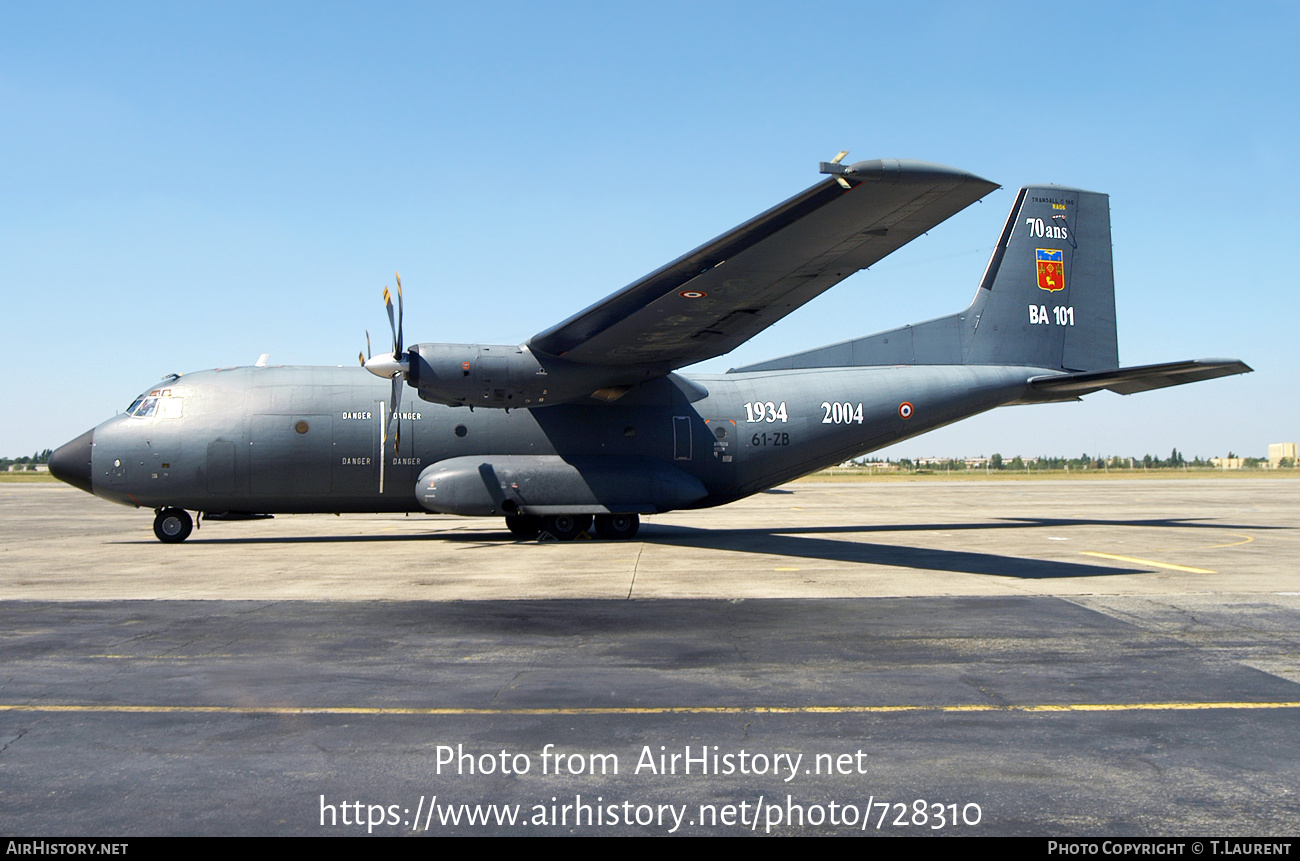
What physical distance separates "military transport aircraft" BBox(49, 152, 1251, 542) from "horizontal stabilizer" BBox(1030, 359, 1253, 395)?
0.19ft

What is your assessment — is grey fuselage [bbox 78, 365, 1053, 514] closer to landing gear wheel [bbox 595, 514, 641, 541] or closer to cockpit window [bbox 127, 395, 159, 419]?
cockpit window [bbox 127, 395, 159, 419]

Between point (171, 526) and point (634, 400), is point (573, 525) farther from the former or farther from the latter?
point (171, 526)

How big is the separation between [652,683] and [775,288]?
1000cm

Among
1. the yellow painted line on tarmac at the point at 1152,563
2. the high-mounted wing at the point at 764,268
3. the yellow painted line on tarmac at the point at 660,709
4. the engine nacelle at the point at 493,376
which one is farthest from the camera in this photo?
the engine nacelle at the point at 493,376

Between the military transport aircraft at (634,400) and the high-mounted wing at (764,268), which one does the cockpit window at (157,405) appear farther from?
the high-mounted wing at (764,268)

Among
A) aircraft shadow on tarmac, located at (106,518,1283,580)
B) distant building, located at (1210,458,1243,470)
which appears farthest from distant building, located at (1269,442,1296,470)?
aircraft shadow on tarmac, located at (106,518,1283,580)

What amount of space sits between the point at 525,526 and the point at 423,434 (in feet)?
10.9

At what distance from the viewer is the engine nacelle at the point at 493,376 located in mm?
17047

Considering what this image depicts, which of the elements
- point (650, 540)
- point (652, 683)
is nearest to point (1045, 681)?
point (652, 683)

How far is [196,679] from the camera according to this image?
7.03 m

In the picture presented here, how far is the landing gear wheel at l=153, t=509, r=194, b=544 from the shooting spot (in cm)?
1941

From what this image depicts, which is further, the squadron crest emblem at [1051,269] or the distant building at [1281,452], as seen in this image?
the distant building at [1281,452]

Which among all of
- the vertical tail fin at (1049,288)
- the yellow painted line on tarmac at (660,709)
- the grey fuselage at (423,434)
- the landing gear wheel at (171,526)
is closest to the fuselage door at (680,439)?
the grey fuselage at (423,434)
